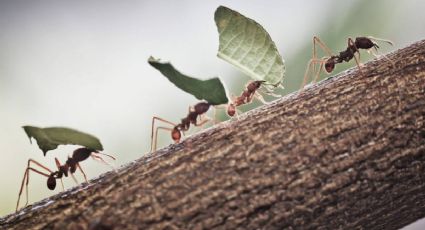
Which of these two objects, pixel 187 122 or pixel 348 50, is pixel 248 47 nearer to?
pixel 187 122

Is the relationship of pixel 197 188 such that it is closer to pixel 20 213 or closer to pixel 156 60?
pixel 156 60

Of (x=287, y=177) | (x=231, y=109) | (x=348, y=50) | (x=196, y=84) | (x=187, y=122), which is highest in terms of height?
(x=348, y=50)

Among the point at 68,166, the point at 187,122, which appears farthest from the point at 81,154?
the point at 187,122

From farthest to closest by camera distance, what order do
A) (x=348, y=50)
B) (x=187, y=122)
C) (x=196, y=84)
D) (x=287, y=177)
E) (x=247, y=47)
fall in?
(x=348, y=50)
(x=187, y=122)
(x=247, y=47)
(x=196, y=84)
(x=287, y=177)

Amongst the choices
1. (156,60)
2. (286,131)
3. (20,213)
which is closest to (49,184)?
(20,213)

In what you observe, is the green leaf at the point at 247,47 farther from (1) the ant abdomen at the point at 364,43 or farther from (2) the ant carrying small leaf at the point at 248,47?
(1) the ant abdomen at the point at 364,43

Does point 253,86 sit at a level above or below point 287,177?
above

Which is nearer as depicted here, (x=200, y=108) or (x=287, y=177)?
(x=287, y=177)

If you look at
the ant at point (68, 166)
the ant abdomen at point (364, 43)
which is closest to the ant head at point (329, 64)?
the ant abdomen at point (364, 43)
